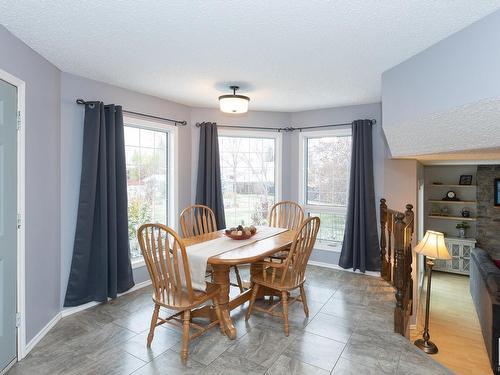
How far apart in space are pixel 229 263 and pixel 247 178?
8.40ft

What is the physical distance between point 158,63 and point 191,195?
7.03 ft

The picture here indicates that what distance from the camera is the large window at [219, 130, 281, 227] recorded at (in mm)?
4738

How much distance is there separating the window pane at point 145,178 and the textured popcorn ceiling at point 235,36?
76cm

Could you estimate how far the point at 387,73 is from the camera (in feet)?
9.61

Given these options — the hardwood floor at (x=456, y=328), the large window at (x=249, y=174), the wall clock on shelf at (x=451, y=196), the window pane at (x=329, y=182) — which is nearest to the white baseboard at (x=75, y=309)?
the large window at (x=249, y=174)

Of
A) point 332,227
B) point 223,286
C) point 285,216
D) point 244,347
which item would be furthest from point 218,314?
point 332,227

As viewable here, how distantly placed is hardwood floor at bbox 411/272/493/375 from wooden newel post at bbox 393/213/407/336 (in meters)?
1.17

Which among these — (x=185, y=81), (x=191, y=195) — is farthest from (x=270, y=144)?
(x=185, y=81)

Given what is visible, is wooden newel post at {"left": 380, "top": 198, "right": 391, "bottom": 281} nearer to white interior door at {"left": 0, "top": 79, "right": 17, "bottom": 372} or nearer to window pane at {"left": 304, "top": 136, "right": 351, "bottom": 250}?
window pane at {"left": 304, "top": 136, "right": 351, "bottom": 250}

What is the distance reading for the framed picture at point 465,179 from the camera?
6086 mm

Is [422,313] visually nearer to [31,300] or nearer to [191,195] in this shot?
[191,195]

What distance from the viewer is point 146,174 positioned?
399cm

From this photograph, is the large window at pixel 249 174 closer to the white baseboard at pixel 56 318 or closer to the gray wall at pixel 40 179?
the white baseboard at pixel 56 318

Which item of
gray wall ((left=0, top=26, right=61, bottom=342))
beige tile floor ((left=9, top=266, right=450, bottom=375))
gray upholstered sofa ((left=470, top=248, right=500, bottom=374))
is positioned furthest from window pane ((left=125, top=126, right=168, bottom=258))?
gray upholstered sofa ((left=470, top=248, right=500, bottom=374))
